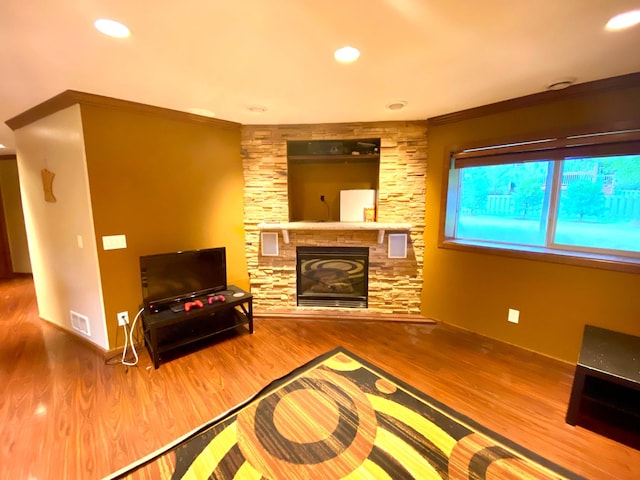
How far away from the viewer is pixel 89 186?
2301 millimetres

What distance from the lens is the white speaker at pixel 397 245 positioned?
326 centimetres

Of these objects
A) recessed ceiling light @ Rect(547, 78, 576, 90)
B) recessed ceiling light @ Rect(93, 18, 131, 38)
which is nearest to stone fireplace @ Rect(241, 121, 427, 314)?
recessed ceiling light @ Rect(547, 78, 576, 90)

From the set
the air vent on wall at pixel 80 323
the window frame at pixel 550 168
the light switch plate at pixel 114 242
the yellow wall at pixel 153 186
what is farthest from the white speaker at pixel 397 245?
the air vent on wall at pixel 80 323

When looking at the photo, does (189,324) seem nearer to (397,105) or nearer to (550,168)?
(397,105)

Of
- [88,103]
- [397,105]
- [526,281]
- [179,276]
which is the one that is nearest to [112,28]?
[88,103]

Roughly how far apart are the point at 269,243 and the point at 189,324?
1253 millimetres

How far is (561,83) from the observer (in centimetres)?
206

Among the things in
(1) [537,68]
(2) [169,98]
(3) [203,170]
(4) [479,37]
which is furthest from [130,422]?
(1) [537,68]

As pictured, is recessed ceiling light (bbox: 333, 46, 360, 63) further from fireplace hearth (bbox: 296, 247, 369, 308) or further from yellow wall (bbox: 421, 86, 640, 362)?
fireplace hearth (bbox: 296, 247, 369, 308)

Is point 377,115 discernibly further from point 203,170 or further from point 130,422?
point 130,422

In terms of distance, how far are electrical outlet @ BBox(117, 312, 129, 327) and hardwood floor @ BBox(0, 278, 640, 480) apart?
0.34 metres

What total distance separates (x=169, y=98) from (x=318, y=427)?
282 centimetres

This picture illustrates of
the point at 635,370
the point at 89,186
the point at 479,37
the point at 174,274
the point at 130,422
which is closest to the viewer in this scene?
the point at 479,37

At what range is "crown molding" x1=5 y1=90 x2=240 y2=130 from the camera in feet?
7.23
